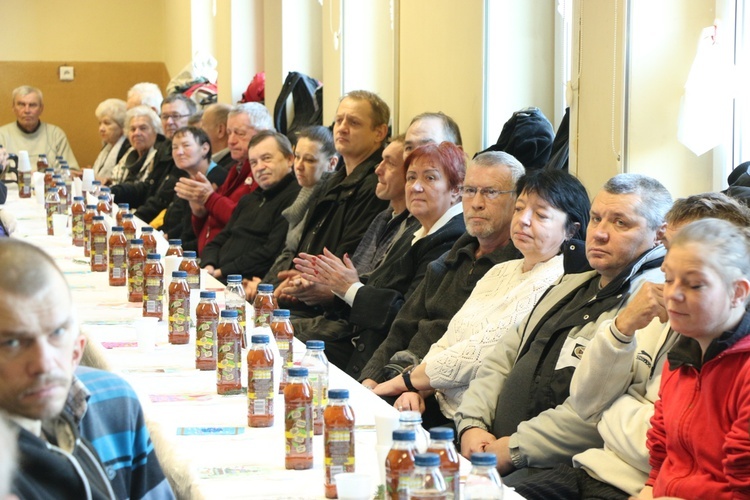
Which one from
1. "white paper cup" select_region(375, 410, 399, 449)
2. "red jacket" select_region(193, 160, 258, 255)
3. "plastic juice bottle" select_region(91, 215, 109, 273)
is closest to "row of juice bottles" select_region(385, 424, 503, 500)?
"white paper cup" select_region(375, 410, 399, 449)

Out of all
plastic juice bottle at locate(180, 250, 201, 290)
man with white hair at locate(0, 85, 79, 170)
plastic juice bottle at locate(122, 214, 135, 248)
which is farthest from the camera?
man with white hair at locate(0, 85, 79, 170)

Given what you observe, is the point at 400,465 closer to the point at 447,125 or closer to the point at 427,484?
the point at 427,484

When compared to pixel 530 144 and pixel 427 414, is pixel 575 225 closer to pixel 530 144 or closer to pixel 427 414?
pixel 427 414

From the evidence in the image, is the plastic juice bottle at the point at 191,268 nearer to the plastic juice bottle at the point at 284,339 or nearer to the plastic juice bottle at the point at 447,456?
the plastic juice bottle at the point at 284,339

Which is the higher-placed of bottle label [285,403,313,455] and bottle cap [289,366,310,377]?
bottle cap [289,366,310,377]

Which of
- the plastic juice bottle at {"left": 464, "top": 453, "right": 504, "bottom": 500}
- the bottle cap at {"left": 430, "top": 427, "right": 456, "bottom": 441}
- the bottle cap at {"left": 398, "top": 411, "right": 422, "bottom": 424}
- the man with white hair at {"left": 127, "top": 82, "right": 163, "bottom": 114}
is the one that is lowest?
the plastic juice bottle at {"left": 464, "top": 453, "right": 504, "bottom": 500}

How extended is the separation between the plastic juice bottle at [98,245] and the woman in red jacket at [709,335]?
282 centimetres

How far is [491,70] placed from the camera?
16.1 ft

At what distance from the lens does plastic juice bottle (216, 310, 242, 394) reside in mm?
2688

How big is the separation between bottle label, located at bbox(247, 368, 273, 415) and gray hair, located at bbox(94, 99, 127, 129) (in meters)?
7.91

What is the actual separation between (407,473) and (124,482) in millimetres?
485

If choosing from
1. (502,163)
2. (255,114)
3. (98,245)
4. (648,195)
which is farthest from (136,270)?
(255,114)

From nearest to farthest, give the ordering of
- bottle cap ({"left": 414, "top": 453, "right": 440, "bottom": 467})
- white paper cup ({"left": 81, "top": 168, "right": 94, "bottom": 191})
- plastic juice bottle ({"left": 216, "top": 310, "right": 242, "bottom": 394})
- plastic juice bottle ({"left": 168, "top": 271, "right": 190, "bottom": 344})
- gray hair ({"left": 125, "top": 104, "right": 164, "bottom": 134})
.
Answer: bottle cap ({"left": 414, "top": 453, "right": 440, "bottom": 467})
plastic juice bottle ({"left": 216, "top": 310, "right": 242, "bottom": 394})
plastic juice bottle ({"left": 168, "top": 271, "right": 190, "bottom": 344})
white paper cup ({"left": 81, "top": 168, "right": 94, "bottom": 191})
gray hair ({"left": 125, "top": 104, "right": 164, "bottom": 134})

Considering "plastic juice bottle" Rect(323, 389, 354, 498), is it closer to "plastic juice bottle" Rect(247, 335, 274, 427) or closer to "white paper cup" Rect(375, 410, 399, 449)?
"white paper cup" Rect(375, 410, 399, 449)
